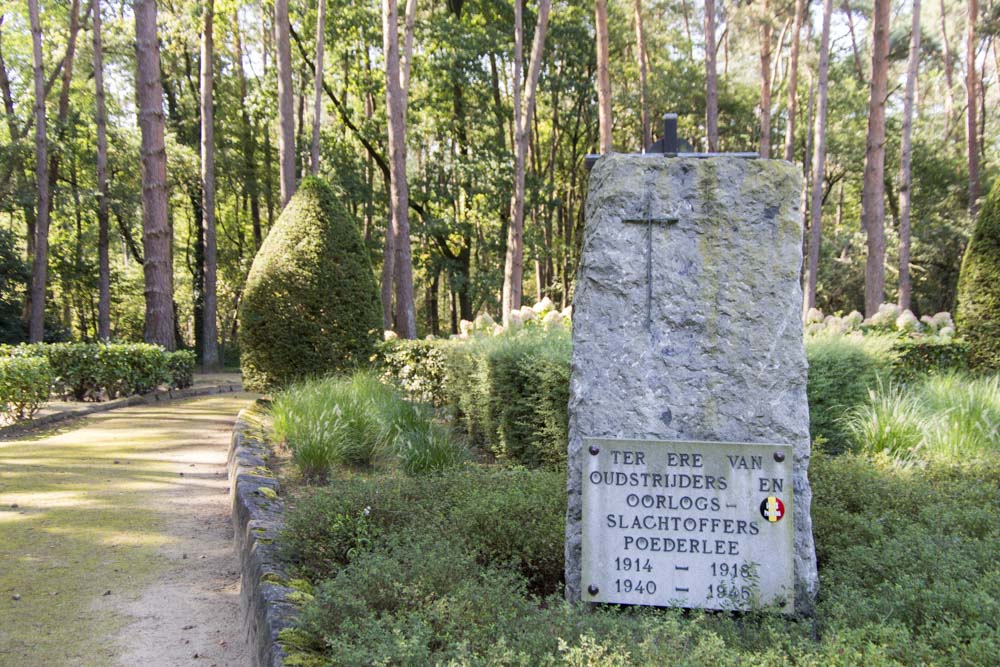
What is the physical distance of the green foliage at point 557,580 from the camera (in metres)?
2.52

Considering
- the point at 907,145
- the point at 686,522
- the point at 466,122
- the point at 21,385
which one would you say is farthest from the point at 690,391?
the point at 466,122

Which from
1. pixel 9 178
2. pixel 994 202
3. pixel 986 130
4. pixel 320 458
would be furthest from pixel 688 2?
pixel 320 458

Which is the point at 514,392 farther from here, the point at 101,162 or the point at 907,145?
the point at 101,162

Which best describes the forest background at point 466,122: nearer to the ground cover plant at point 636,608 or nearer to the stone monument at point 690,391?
the ground cover plant at point 636,608

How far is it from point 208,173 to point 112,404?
42.9 feet

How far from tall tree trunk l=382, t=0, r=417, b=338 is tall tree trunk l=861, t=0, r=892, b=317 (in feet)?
31.6

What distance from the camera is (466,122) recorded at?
2788 centimetres

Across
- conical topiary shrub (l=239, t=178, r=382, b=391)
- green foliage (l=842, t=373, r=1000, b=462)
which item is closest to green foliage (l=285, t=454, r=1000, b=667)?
green foliage (l=842, t=373, r=1000, b=462)

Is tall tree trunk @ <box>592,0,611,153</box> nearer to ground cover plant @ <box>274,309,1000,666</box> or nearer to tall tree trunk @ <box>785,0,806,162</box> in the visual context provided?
tall tree trunk @ <box>785,0,806,162</box>

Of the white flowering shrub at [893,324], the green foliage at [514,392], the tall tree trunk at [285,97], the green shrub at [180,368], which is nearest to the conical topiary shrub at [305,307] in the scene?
the green foliage at [514,392]

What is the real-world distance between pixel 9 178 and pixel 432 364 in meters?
20.0

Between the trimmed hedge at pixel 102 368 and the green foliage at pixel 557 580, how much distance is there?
10412 millimetres

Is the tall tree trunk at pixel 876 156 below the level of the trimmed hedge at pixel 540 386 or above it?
above

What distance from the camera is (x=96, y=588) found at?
4535 mm
